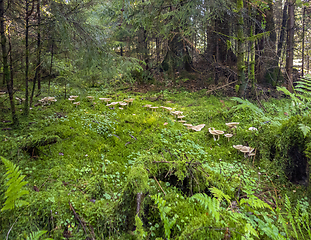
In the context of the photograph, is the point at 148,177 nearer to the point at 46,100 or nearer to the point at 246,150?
the point at 246,150

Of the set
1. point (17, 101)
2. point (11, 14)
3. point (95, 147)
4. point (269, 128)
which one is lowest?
point (95, 147)

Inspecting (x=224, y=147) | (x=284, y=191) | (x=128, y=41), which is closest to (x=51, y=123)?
(x=224, y=147)

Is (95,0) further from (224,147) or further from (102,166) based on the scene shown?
(224,147)

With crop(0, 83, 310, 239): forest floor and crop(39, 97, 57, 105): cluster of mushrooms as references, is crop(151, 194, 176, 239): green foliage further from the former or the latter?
crop(39, 97, 57, 105): cluster of mushrooms

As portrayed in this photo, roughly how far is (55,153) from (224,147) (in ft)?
14.3

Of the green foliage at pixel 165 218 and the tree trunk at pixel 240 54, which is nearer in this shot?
the green foliage at pixel 165 218

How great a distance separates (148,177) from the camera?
8.43 ft

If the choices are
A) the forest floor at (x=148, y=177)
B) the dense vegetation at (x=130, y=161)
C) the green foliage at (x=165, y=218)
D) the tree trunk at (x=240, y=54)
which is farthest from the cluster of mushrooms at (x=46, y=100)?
the tree trunk at (x=240, y=54)

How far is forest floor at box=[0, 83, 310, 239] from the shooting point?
6.82ft

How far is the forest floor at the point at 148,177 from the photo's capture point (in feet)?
6.82

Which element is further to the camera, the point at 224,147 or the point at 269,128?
the point at 224,147

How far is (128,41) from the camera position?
1183 cm

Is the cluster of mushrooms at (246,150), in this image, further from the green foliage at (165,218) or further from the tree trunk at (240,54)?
the tree trunk at (240,54)

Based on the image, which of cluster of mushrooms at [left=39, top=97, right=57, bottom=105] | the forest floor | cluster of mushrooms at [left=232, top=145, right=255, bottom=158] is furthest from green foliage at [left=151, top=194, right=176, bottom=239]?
cluster of mushrooms at [left=39, top=97, right=57, bottom=105]
